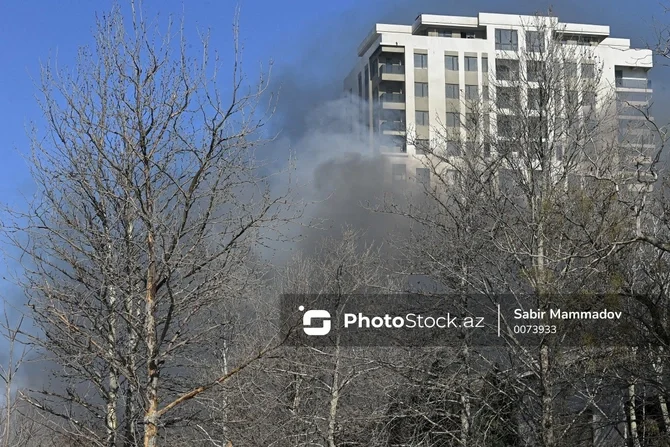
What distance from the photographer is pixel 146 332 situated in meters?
10.6

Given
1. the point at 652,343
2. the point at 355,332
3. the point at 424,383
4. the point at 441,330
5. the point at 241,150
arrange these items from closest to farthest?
the point at 241,150
the point at 652,343
the point at 424,383
the point at 441,330
the point at 355,332

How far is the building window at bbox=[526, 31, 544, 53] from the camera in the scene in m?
17.1

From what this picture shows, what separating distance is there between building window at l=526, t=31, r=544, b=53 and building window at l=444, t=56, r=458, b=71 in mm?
23738

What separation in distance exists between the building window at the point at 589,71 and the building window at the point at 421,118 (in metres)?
22.1

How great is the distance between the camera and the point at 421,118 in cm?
4150

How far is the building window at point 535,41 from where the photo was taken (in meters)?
17.1

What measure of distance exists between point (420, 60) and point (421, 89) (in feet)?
4.39

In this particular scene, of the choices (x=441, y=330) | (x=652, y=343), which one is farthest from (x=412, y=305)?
(x=652, y=343)

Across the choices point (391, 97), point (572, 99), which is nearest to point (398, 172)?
point (391, 97)

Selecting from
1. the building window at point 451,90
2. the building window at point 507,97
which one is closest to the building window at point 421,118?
the building window at point 451,90

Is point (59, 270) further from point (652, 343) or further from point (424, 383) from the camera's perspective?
point (652, 343)

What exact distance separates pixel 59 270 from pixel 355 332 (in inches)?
422

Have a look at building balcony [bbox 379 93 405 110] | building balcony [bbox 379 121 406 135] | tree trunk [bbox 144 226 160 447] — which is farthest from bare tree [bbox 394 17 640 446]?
building balcony [bbox 379 93 405 110]
